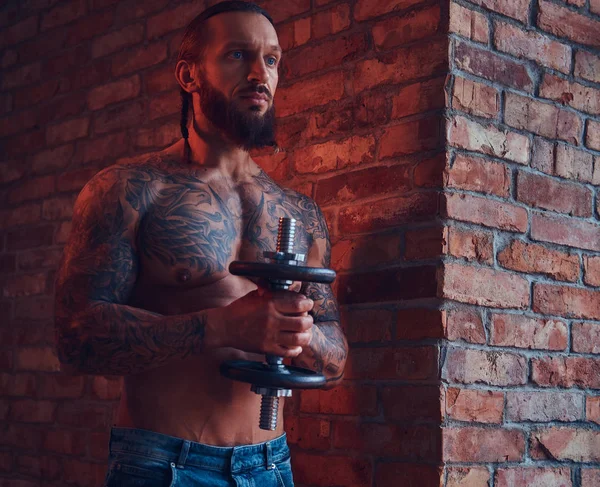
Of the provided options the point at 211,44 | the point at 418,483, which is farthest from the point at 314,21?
the point at 418,483

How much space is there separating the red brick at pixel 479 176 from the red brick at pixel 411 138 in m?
0.08

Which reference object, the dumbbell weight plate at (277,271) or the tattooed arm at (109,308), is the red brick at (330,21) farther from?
the dumbbell weight plate at (277,271)

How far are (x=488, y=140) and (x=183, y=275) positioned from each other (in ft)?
2.80

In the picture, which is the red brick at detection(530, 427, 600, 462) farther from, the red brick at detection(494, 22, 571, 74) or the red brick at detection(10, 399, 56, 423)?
the red brick at detection(10, 399, 56, 423)

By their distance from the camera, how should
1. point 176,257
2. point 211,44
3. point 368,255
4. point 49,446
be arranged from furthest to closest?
point 49,446 → point 368,255 → point 211,44 → point 176,257

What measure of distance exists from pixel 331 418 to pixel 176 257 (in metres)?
0.67

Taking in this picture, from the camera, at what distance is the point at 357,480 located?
7.99ft

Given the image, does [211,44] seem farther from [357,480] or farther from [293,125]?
[357,480]

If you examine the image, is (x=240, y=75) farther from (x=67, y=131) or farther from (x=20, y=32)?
(x=20, y=32)

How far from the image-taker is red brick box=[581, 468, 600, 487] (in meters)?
2.52

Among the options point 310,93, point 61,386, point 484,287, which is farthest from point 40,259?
point 484,287

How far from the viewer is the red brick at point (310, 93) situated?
2.65 meters

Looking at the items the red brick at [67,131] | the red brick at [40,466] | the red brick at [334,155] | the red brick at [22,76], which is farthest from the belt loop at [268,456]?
the red brick at [22,76]

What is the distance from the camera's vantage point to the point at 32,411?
3.50 m
